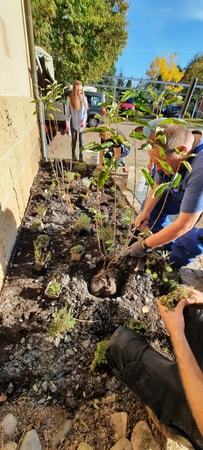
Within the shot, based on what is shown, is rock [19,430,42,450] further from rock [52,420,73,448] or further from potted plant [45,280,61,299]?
potted plant [45,280,61,299]

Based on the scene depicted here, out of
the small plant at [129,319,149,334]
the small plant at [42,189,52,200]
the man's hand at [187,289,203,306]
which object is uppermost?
the man's hand at [187,289,203,306]

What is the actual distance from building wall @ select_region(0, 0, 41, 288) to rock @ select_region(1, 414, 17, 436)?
3.02 feet

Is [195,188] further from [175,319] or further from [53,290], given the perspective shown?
[53,290]

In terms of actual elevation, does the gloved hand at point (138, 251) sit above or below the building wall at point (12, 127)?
below

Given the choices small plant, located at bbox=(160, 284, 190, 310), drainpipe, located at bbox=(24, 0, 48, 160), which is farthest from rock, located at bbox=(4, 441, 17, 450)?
drainpipe, located at bbox=(24, 0, 48, 160)

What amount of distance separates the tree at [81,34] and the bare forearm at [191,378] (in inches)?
471

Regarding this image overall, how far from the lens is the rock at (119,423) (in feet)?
3.53

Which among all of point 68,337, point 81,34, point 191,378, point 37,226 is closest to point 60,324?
point 68,337

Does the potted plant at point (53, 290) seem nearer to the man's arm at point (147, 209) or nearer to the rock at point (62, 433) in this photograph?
the rock at point (62, 433)

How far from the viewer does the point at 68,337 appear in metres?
1.46

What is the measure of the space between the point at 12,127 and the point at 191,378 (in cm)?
260

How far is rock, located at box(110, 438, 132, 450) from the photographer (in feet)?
3.38

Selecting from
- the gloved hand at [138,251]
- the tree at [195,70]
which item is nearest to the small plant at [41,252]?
the gloved hand at [138,251]

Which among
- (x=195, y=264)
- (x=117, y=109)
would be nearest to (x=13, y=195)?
(x=117, y=109)
